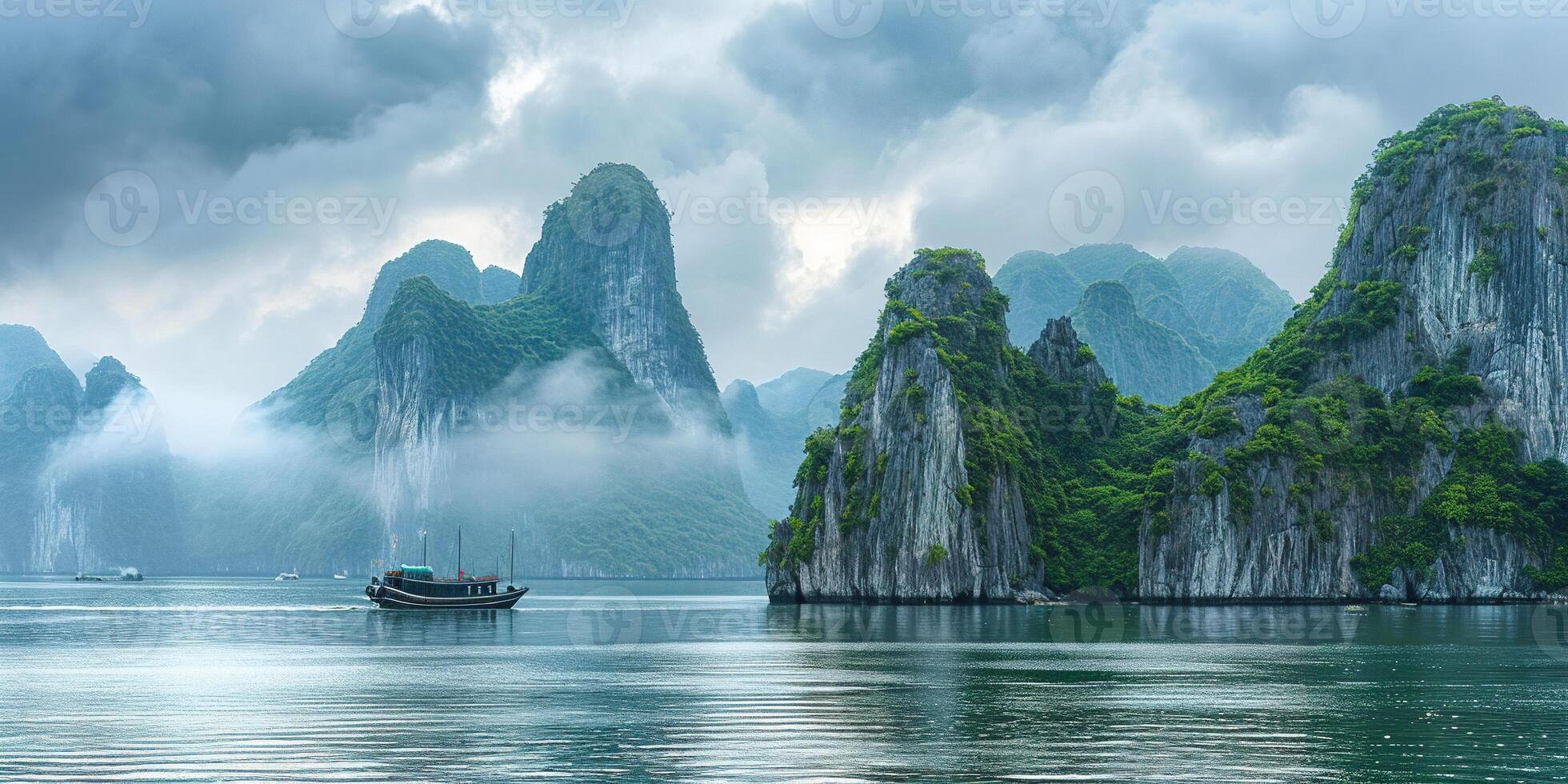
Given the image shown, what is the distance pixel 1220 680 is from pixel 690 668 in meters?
22.9

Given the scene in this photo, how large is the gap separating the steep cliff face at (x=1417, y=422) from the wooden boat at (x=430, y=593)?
6363cm

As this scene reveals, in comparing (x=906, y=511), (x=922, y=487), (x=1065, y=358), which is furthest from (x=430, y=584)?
(x=1065, y=358)

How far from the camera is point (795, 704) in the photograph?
162 feet

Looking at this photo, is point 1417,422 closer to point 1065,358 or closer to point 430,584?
point 1065,358

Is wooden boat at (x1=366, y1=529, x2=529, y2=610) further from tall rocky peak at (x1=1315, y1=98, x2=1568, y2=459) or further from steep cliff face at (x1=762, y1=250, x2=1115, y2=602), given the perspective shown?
tall rocky peak at (x1=1315, y1=98, x2=1568, y2=459)

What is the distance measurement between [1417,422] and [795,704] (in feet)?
383

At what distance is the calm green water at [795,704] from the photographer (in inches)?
1389

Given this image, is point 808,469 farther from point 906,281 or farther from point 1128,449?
point 1128,449

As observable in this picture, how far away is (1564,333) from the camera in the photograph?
153875mm

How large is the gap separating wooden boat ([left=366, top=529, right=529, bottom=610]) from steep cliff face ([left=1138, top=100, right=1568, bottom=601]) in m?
63.6

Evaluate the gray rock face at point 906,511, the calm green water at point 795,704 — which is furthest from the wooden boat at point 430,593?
the gray rock face at point 906,511

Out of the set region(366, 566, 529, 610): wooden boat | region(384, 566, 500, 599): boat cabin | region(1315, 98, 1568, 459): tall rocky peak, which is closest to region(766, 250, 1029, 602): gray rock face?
region(366, 566, 529, 610): wooden boat

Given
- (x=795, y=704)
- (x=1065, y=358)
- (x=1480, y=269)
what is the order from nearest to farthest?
(x=795, y=704)
(x=1480, y=269)
(x=1065, y=358)

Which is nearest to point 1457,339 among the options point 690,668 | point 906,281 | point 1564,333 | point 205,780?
point 1564,333
